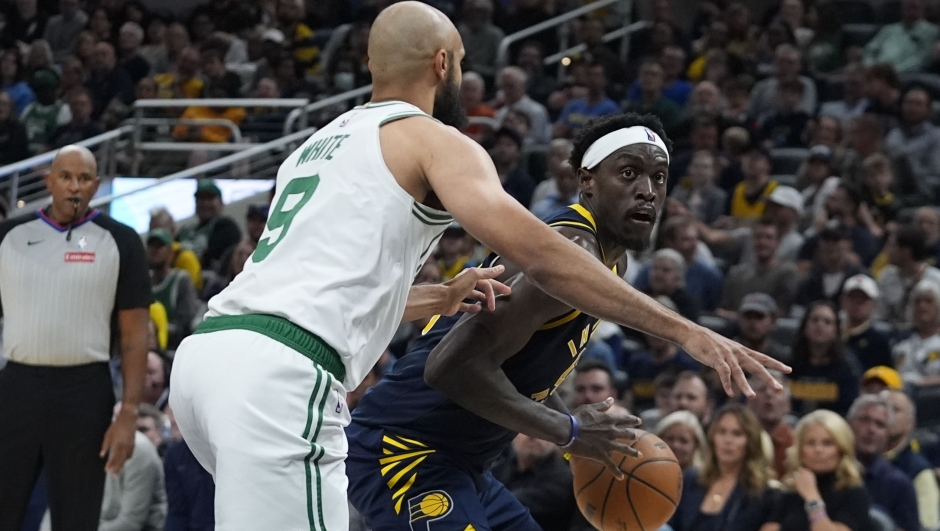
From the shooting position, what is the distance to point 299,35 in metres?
15.2

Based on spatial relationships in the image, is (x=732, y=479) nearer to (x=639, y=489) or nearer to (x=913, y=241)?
(x=639, y=489)

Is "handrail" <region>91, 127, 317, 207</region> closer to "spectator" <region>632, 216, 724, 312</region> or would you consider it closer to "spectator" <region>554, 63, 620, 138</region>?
"spectator" <region>554, 63, 620, 138</region>

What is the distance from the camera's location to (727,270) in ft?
33.0

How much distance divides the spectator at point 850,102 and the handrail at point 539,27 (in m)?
3.48

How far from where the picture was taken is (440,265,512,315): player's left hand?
3.66 m

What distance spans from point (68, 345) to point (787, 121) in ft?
25.1

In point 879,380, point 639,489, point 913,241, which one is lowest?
point 879,380

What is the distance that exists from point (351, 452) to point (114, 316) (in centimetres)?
219

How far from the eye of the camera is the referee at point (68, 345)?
18.8 ft

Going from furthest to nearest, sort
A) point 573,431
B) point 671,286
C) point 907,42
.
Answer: point 907,42 → point 671,286 → point 573,431

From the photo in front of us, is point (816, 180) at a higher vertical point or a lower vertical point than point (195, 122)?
higher

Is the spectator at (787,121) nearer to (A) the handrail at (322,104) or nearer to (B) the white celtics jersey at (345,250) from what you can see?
(A) the handrail at (322,104)

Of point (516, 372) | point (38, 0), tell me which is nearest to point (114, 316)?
point (516, 372)

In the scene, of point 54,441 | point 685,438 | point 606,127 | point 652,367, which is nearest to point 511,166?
point 652,367
